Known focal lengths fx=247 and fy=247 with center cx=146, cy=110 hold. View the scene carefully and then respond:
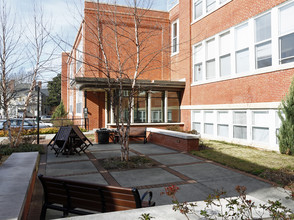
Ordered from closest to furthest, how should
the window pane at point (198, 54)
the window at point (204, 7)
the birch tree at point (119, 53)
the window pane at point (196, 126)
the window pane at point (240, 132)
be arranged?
the birch tree at point (119, 53) → the window pane at point (240, 132) → the window at point (204, 7) → the window pane at point (198, 54) → the window pane at point (196, 126)

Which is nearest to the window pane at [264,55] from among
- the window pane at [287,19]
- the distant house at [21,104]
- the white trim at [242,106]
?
the window pane at [287,19]

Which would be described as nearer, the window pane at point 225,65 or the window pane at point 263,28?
the window pane at point 263,28

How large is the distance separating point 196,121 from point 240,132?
4.28m

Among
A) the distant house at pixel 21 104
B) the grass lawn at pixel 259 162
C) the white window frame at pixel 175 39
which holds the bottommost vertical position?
the grass lawn at pixel 259 162

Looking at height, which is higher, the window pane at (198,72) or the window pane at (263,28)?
the window pane at (263,28)

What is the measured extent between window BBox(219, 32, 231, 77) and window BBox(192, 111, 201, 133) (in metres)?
3.44

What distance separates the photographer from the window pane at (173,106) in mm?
18875

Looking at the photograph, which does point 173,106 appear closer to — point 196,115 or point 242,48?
point 196,115

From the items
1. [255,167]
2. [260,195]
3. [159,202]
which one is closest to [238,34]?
[255,167]

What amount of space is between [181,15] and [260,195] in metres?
16.1

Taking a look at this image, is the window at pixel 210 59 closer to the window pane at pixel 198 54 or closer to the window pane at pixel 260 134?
the window pane at pixel 198 54

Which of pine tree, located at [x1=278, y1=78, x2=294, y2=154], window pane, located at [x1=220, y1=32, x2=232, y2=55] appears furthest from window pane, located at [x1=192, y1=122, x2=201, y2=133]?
pine tree, located at [x1=278, y1=78, x2=294, y2=154]

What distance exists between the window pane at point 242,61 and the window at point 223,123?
99.7 inches

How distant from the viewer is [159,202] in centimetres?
491
